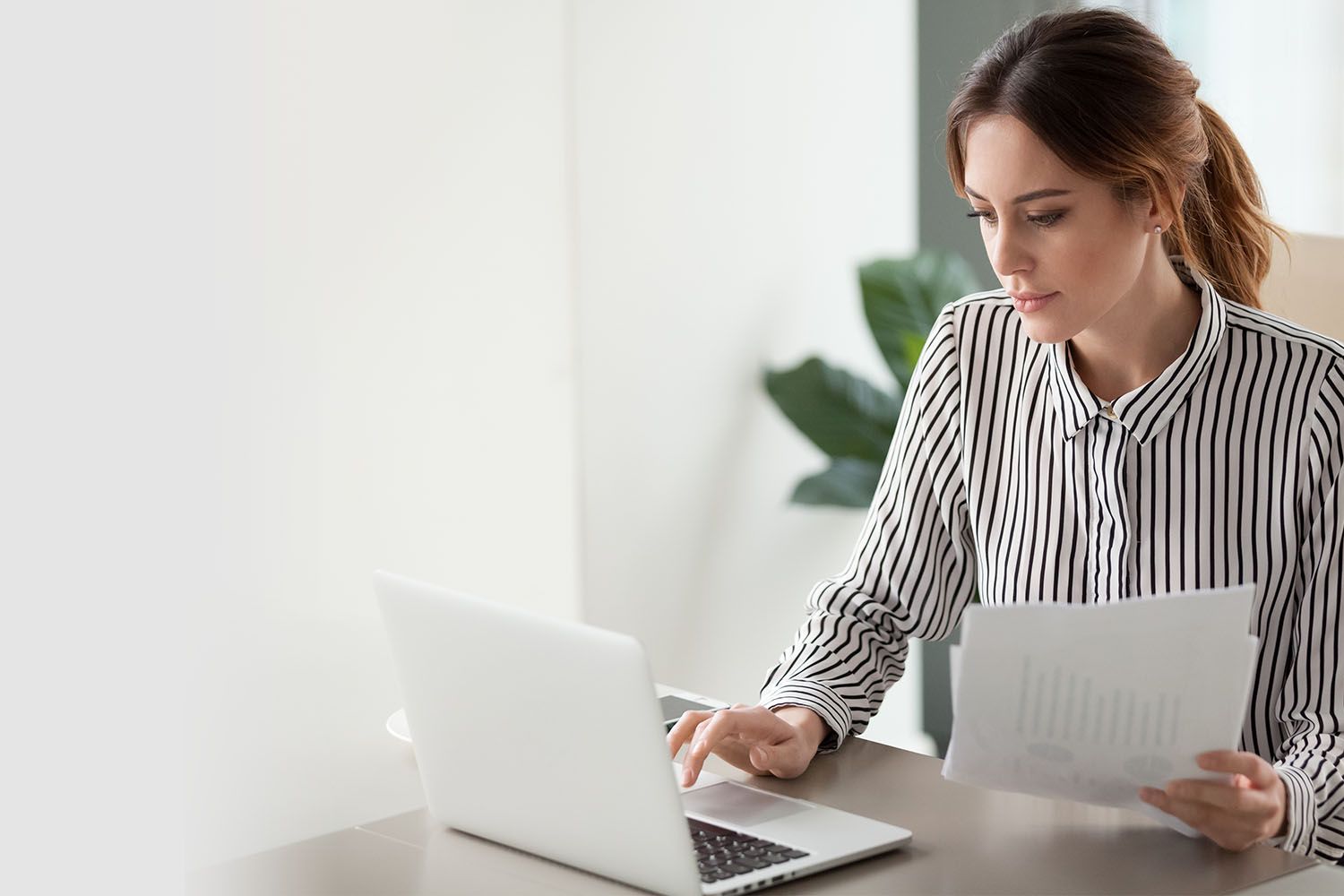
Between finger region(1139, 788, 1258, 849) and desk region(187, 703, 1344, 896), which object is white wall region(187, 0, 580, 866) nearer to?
desk region(187, 703, 1344, 896)

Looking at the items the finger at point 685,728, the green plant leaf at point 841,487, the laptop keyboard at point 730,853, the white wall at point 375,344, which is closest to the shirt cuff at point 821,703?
the finger at point 685,728

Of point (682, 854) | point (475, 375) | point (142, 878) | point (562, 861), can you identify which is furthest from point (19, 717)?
point (475, 375)

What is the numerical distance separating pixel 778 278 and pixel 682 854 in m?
2.31

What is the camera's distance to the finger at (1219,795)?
1.15 metres

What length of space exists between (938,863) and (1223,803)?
22 centimetres

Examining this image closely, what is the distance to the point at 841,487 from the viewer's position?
3154 millimetres

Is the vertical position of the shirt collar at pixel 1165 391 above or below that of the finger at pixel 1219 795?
above

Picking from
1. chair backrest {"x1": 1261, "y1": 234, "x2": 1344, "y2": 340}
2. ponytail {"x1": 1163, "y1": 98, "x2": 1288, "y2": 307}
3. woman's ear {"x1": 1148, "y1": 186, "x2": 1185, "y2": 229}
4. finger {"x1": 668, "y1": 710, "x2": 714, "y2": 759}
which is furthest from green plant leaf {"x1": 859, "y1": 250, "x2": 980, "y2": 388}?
finger {"x1": 668, "y1": 710, "x2": 714, "y2": 759}

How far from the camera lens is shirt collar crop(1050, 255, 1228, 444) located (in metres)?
1.58

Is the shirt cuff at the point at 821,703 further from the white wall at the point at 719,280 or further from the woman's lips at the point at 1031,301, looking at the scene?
the white wall at the point at 719,280

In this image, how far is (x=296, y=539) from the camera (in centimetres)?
260

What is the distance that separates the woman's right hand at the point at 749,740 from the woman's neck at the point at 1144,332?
52 centimetres

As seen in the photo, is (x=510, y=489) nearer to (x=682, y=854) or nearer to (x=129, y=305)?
(x=129, y=305)

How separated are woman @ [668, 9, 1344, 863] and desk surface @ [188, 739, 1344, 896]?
0.56 feet
